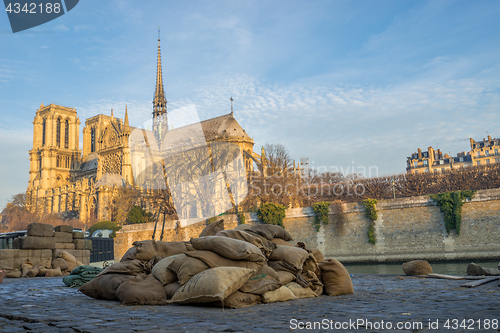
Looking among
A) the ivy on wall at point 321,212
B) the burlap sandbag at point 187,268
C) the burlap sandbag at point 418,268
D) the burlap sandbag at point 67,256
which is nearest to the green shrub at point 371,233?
the ivy on wall at point 321,212

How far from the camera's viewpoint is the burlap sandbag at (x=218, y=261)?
16.8 ft

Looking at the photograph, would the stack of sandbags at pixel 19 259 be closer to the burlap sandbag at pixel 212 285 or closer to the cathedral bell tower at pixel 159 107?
the burlap sandbag at pixel 212 285

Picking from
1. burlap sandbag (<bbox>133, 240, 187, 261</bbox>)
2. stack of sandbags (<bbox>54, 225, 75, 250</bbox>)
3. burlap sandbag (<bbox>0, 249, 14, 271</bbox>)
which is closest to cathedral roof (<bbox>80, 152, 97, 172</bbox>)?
stack of sandbags (<bbox>54, 225, 75, 250</bbox>)

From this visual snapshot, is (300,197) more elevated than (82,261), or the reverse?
(300,197)

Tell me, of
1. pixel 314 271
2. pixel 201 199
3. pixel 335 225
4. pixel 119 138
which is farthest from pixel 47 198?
pixel 314 271

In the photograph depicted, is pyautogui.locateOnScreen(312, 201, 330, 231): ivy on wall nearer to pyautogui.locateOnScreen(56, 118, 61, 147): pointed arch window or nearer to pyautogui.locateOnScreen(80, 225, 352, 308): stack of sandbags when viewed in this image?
pyautogui.locateOnScreen(80, 225, 352, 308): stack of sandbags

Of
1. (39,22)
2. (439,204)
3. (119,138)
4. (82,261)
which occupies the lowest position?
(82,261)

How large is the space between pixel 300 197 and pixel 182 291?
31568 mm

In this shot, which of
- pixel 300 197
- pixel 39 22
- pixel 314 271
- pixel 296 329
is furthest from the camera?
pixel 300 197

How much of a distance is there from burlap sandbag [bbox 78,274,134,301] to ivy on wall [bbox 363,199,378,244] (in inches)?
883

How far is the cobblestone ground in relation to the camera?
3113mm

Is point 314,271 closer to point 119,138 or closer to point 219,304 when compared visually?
point 219,304

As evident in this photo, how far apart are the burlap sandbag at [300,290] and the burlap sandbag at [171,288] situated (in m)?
1.43

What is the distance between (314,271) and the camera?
19.2 ft
